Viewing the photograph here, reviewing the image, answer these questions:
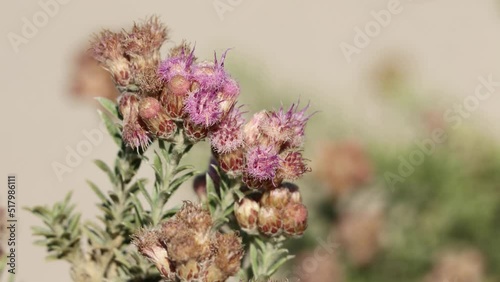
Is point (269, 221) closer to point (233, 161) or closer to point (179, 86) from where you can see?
point (233, 161)

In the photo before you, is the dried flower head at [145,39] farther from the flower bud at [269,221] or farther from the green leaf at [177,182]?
the flower bud at [269,221]

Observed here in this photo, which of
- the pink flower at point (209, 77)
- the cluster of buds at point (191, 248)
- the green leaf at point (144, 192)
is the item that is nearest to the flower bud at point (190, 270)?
the cluster of buds at point (191, 248)

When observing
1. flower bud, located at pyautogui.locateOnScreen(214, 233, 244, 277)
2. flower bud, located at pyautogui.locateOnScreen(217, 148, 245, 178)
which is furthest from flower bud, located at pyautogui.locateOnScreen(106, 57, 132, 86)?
flower bud, located at pyautogui.locateOnScreen(214, 233, 244, 277)

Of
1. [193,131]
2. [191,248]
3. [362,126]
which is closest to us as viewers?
[191,248]

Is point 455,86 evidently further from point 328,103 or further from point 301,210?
point 301,210

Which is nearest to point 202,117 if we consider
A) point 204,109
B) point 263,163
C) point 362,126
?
point 204,109

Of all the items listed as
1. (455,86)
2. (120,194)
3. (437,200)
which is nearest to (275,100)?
(437,200)

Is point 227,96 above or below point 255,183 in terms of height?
above
